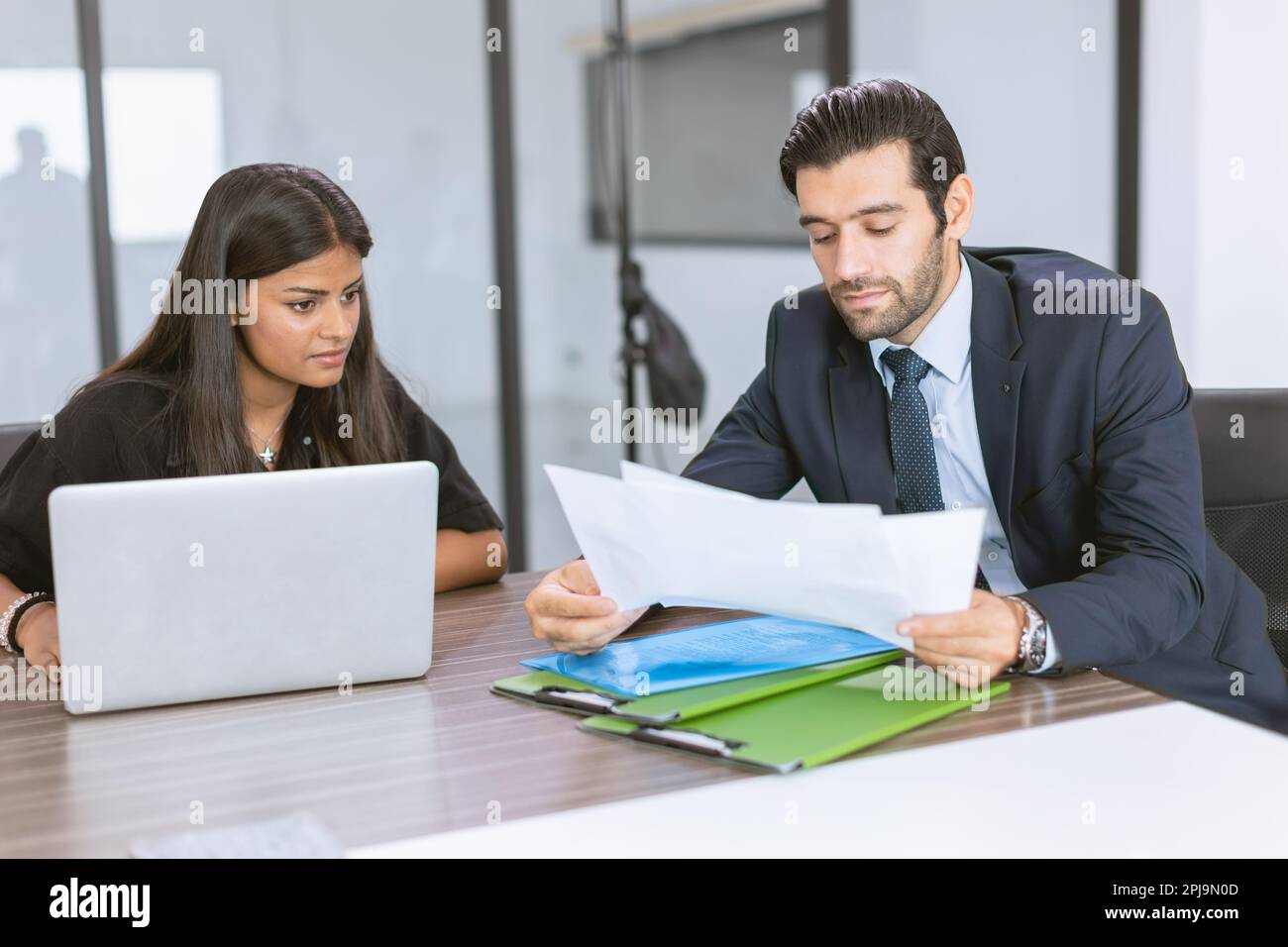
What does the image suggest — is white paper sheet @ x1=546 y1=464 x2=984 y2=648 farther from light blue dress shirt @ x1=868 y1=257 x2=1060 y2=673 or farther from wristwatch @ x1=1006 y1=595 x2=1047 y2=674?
light blue dress shirt @ x1=868 y1=257 x2=1060 y2=673

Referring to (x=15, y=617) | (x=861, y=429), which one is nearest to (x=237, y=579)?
(x=15, y=617)

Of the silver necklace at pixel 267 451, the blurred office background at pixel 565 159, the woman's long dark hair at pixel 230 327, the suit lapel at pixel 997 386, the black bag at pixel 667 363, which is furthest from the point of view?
the black bag at pixel 667 363

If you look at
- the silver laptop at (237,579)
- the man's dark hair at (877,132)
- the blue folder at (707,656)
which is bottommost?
the blue folder at (707,656)

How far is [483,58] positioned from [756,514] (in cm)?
324

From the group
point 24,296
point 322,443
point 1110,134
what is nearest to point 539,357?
point 24,296

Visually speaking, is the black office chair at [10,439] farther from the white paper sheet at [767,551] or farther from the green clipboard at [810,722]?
the green clipboard at [810,722]

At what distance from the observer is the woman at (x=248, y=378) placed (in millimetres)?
2043

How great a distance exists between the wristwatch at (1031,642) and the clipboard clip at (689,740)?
354 millimetres

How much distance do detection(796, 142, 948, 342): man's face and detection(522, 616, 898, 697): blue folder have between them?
0.48m

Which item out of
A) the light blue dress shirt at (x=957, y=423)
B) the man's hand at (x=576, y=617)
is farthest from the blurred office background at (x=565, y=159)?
the man's hand at (x=576, y=617)

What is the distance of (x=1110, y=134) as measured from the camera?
383 centimetres

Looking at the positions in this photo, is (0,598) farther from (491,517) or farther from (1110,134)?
(1110,134)

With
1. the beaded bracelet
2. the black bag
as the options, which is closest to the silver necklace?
the beaded bracelet

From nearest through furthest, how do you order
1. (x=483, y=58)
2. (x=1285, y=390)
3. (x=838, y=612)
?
(x=838, y=612)
(x=1285, y=390)
(x=483, y=58)
